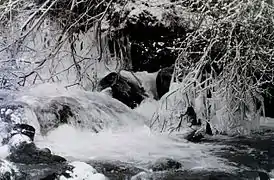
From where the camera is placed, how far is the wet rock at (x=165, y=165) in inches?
243

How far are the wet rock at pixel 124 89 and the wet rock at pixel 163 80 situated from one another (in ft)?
0.86

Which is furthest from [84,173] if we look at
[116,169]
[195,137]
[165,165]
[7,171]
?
[195,137]

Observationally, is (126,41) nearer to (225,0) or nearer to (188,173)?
(225,0)

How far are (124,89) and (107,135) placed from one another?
146 centimetres

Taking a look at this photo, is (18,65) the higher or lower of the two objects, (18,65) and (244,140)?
the higher

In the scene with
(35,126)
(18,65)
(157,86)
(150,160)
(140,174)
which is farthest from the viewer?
(157,86)

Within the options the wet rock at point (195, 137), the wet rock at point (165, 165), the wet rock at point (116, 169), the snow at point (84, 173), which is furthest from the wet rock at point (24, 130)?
the wet rock at point (195, 137)

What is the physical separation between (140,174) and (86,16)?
252 centimetres

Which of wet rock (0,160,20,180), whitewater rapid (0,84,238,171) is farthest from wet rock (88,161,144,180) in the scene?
wet rock (0,160,20,180)

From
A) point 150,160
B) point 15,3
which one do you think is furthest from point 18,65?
point 150,160

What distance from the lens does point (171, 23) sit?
351 inches

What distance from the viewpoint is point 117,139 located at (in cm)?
751

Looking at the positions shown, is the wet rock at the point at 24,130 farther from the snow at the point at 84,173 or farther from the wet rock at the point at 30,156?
the snow at the point at 84,173

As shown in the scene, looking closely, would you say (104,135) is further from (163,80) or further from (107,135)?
(163,80)
